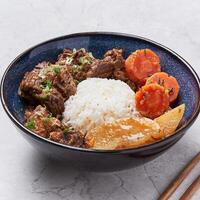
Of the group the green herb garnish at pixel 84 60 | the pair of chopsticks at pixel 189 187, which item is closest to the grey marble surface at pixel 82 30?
the pair of chopsticks at pixel 189 187

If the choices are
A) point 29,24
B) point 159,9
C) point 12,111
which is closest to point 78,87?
point 12,111

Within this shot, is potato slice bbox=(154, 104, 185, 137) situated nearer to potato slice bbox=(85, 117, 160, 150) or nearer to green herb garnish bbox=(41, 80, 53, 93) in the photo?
potato slice bbox=(85, 117, 160, 150)

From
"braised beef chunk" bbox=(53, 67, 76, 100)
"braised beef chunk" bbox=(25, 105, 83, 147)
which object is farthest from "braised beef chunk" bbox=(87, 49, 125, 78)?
"braised beef chunk" bbox=(25, 105, 83, 147)

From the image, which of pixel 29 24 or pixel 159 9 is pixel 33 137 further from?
pixel 159 9

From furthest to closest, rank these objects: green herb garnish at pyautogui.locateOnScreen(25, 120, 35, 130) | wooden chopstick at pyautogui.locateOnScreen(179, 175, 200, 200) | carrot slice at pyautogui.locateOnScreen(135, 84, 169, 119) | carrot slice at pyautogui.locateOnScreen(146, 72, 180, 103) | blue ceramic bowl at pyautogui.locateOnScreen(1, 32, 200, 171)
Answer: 1. carrot slice at pyautogui.locateOnScreen(146, 72, 180, 103)
2. carrot slice at pyautogui.locateOnScreen(135, 84, 169, 119)
3. green herb garnish at pyautogui.locateOnScreen(25, 120, 35, 130)
4. wooden chopstick at pyautogui.locateOnScreen(179, 175, 200, 200)
5. blue ceramic bowl at pyautogui.locateOnScreen(1, 32, 200, 171)

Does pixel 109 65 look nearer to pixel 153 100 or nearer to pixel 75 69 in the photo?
pixel 75 69

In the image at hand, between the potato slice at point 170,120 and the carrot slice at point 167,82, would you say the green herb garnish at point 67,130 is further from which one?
the carrot slice at point 167,82

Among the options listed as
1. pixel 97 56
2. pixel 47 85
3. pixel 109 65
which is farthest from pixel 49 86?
pixel 97 56
